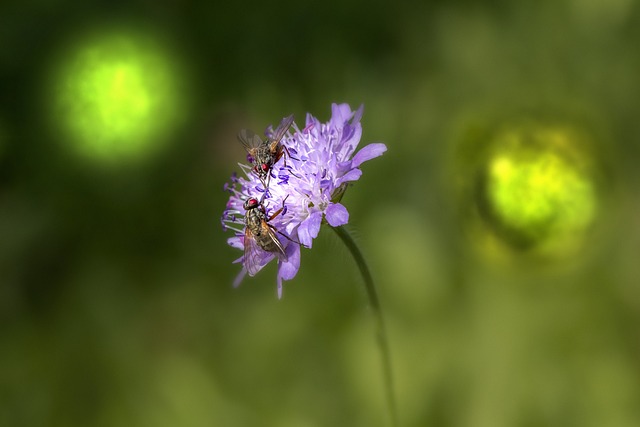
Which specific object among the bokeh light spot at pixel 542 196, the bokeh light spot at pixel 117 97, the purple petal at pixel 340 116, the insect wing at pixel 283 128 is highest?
the bokeh light spot at pixel 542 196

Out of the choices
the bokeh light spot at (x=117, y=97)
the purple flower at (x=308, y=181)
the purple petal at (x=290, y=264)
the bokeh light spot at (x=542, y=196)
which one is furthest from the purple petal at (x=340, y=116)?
the bokeh light spot at (x=117, y=97)

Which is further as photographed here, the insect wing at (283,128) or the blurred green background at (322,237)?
the blurred green background at (322,237)

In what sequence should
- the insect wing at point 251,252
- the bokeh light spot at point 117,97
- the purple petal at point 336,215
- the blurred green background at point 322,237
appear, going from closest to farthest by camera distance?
the purple petal at point 336,215, the insect wing at point 251,252, the blurred green background at point 322,237, the bokeh light spot at point 117,97

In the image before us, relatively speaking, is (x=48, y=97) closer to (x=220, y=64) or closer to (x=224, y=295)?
(x=220, y=64)

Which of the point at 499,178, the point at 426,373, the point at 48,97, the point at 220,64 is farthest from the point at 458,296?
the point at 48,97

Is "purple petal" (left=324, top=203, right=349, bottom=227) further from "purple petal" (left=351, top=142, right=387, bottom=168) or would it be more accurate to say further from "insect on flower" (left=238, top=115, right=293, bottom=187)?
"insect on flower" (left=238, top=115, right=293, bottom=187)

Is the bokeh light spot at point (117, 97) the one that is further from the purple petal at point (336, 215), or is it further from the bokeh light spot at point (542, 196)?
the purple petal at point (336, 215)

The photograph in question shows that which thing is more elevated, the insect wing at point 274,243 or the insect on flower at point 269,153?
the insect on flower at point 269,153

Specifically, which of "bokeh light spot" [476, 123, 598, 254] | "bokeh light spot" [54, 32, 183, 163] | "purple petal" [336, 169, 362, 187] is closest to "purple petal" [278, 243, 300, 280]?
"purple petal" [336, 169, 362, 187]

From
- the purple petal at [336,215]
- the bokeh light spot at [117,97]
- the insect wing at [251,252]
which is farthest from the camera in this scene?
the bokeh light spot at [117,97]
